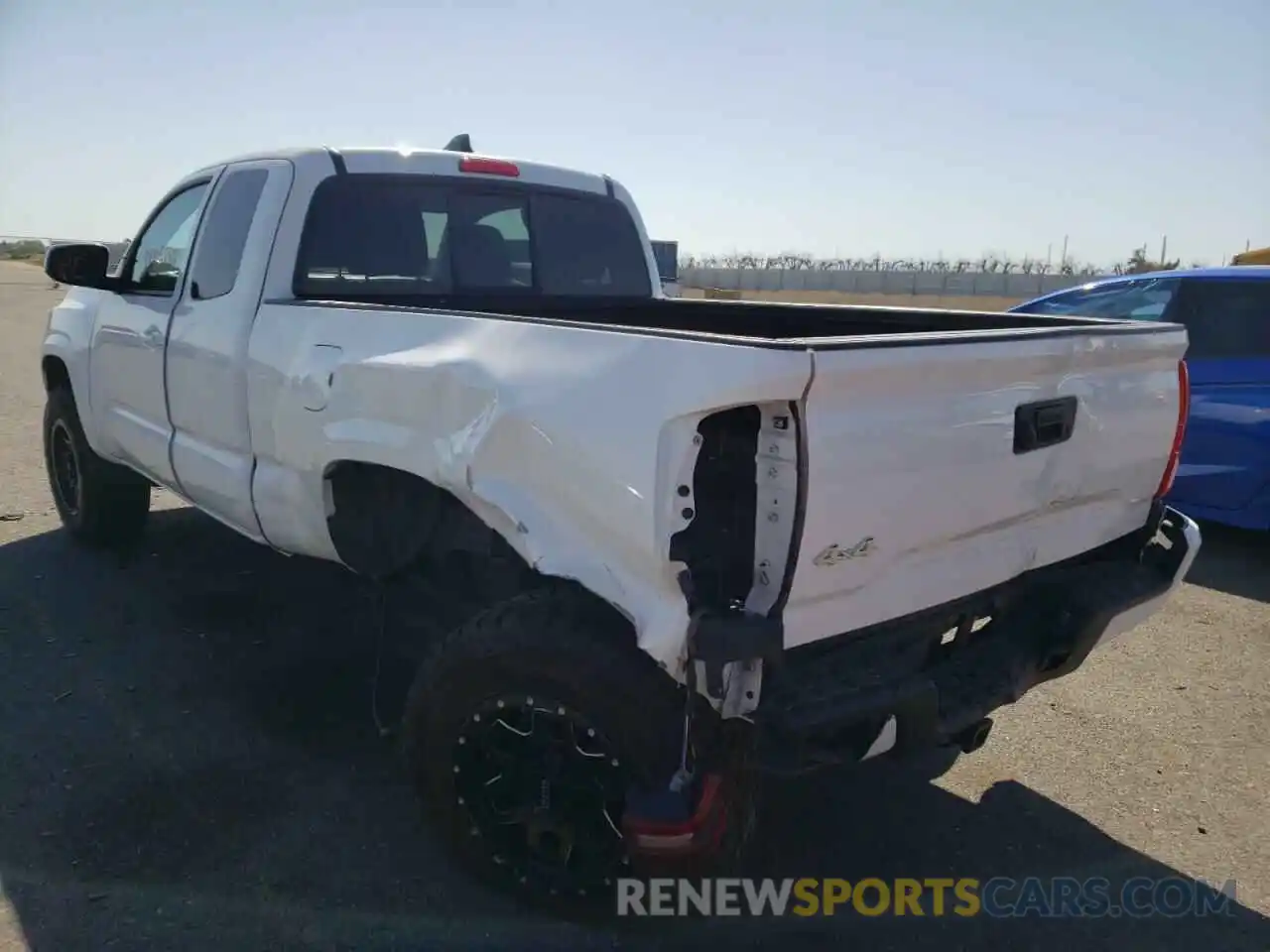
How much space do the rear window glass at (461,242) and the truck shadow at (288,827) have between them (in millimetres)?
1637

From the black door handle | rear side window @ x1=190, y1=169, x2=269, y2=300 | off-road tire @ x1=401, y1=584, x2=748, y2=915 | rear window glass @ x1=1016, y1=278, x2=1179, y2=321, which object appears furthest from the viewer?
rear window glass @ x1=1016, y1=278, x2=1179, y2=321

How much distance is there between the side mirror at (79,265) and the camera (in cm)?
474

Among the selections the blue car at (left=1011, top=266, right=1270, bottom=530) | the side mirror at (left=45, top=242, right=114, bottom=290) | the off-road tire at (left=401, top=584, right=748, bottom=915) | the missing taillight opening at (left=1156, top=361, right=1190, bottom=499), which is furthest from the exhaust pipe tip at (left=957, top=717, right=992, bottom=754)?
the side mirror at (left=45, top=242, right=114, bottom=290)

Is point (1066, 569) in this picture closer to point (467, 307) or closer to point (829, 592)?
point (829, 592)

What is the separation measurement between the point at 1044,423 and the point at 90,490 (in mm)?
4962

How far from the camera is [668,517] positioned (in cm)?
216

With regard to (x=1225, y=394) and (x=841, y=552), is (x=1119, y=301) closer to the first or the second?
(x=1225, y=394)

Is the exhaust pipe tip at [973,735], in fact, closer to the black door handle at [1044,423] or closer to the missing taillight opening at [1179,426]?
the black door handle at [1044,423]

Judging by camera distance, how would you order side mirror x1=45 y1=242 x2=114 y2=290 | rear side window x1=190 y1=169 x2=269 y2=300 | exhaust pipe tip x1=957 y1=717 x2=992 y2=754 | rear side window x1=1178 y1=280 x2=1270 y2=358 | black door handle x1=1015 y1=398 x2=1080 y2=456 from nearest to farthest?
black door handle x1=1015 y1=398 x2=1080 y2=456, exhaust pipe tip x1=957 y1=717 x2=992 y2=754, rear side window x1=190 y1=169 x2=269 y2=300, side mirror x1=45 y1=242 x2=114 y2=290, rear side window x1=1178 y1=280 x2=1270 y2=358

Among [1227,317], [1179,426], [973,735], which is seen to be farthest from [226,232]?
[1227,317]

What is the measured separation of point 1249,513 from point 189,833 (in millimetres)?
5704

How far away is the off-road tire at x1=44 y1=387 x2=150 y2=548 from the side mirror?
3.18ft

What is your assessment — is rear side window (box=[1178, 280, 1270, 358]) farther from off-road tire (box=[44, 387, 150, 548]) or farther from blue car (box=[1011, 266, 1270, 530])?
off-road tire (box=[44, 387, 150, 548])

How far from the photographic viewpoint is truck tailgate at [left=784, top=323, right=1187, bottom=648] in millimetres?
2223
